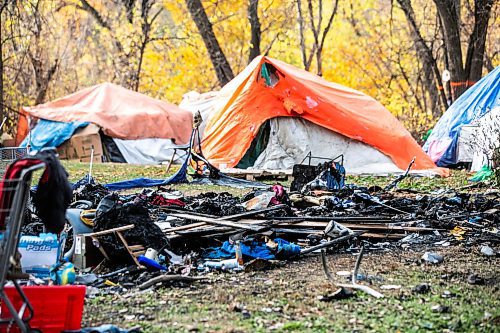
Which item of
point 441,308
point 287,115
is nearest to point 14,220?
point 441,308

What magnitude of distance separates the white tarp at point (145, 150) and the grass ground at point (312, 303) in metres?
17.4

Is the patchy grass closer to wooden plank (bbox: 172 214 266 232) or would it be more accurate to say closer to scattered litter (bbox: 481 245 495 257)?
wooden plank (bbox: 172 214 266 232)

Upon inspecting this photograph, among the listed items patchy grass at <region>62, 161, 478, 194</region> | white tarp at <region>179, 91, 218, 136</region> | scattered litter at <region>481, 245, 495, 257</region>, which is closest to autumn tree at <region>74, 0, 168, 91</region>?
white tarp at <region>179, 91, 218, 136</region>

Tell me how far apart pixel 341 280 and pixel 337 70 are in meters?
33.2

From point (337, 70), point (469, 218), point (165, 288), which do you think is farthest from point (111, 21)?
point (165, 288)

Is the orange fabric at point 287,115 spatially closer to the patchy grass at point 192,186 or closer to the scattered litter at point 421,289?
the patchy grass at point 192,186

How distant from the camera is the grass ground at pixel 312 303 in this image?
4.96 metres

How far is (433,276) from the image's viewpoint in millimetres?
6484

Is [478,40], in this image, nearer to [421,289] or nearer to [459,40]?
[459,40]

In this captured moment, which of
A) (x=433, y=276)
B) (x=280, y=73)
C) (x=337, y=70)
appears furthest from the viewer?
(x=337, y=70)

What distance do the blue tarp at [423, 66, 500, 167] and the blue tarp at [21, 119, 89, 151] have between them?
10760 mm

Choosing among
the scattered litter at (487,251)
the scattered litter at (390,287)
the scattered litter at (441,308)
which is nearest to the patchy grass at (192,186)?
the scattered litter at (487,251)

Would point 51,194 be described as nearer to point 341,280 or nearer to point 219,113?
point 341,280

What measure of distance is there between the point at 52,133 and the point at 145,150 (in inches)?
128
